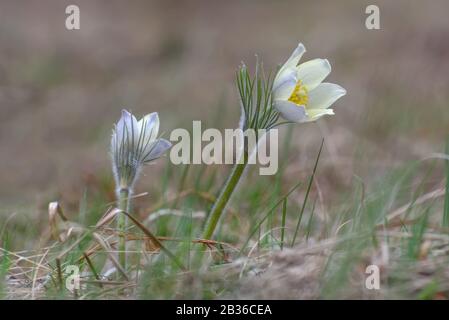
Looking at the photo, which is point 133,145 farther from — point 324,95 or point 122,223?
point 324,95

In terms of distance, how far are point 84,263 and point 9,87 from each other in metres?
5.37

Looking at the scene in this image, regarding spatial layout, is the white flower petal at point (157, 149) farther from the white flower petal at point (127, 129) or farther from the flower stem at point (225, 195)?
the flower stem at point (225, 195)

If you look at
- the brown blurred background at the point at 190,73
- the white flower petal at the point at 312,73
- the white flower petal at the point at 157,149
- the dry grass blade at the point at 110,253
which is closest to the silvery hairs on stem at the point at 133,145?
the white flower petal at the point at 157,149

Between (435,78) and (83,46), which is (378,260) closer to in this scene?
(435,78)

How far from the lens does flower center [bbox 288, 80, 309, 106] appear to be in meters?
2.65

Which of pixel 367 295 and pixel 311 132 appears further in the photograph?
pixel 311 132

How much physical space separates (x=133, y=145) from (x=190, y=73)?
20.5 ft

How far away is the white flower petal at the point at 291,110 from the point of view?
99.7 inches

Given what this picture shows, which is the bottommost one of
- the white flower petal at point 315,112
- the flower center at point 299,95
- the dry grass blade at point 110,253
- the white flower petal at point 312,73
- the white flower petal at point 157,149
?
the dry grass blade at point 110,253

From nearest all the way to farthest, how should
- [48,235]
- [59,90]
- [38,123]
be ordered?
[48,235], [38,123], [59,90]

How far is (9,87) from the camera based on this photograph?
25.5 ft

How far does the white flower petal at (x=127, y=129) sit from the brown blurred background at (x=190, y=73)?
231 centimetres

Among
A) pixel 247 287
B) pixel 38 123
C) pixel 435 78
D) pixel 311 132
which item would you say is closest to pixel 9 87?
pixel 38 123
